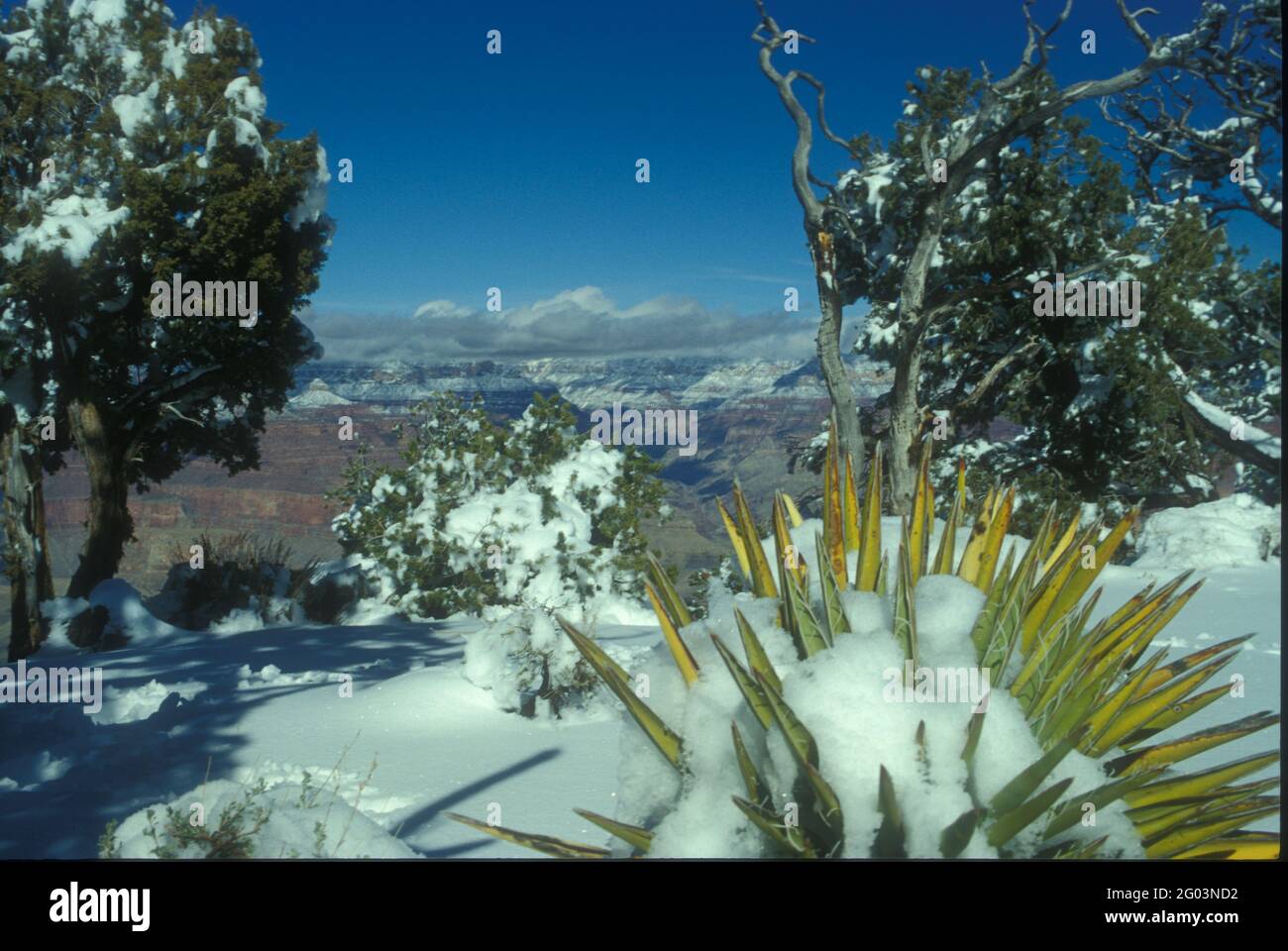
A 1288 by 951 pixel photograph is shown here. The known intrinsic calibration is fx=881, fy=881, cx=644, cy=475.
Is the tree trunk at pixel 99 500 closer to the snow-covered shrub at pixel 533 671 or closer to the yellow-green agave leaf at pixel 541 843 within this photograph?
the snow-covered shrub at pixel 533 671

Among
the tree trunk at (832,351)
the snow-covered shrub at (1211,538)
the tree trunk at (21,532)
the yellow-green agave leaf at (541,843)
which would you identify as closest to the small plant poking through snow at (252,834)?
the yellow-green agave leaf at (541,843)

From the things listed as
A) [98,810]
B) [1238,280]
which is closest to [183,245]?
[98,810]

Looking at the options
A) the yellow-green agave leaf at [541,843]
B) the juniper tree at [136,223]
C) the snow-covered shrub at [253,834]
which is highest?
the juniper tree at [136,223]

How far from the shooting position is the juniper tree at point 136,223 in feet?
19.3

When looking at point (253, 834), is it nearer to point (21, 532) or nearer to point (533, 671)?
point (533, 671)

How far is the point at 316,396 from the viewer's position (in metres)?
6.57

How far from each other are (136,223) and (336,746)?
424cm

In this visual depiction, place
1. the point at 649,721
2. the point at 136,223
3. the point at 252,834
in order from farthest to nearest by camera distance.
→ the point at 136,223, the point at 252,834, the point at 649,721

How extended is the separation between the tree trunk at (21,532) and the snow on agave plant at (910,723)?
23.0 feet

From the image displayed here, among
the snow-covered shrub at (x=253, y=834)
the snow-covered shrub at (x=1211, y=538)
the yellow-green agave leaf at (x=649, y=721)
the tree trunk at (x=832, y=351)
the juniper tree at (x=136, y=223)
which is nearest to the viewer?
the yellow-green agave leaf at (x=649, y=721)

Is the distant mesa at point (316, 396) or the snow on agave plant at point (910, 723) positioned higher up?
the distant mesa at point (316, 396)

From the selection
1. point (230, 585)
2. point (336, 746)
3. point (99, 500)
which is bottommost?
point (230, 585)

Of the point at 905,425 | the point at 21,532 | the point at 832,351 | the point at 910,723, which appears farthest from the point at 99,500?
the point at 910,723

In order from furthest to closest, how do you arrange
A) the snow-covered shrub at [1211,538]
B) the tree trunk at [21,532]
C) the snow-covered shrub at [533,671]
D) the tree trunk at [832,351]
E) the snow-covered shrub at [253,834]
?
the tree trunk at [21,532], the snow-covered shrub at [1211,538], the tree trunk at [832,351], the snow-covered shrub at [533,671], the snow-covered shrub at [253,834]
